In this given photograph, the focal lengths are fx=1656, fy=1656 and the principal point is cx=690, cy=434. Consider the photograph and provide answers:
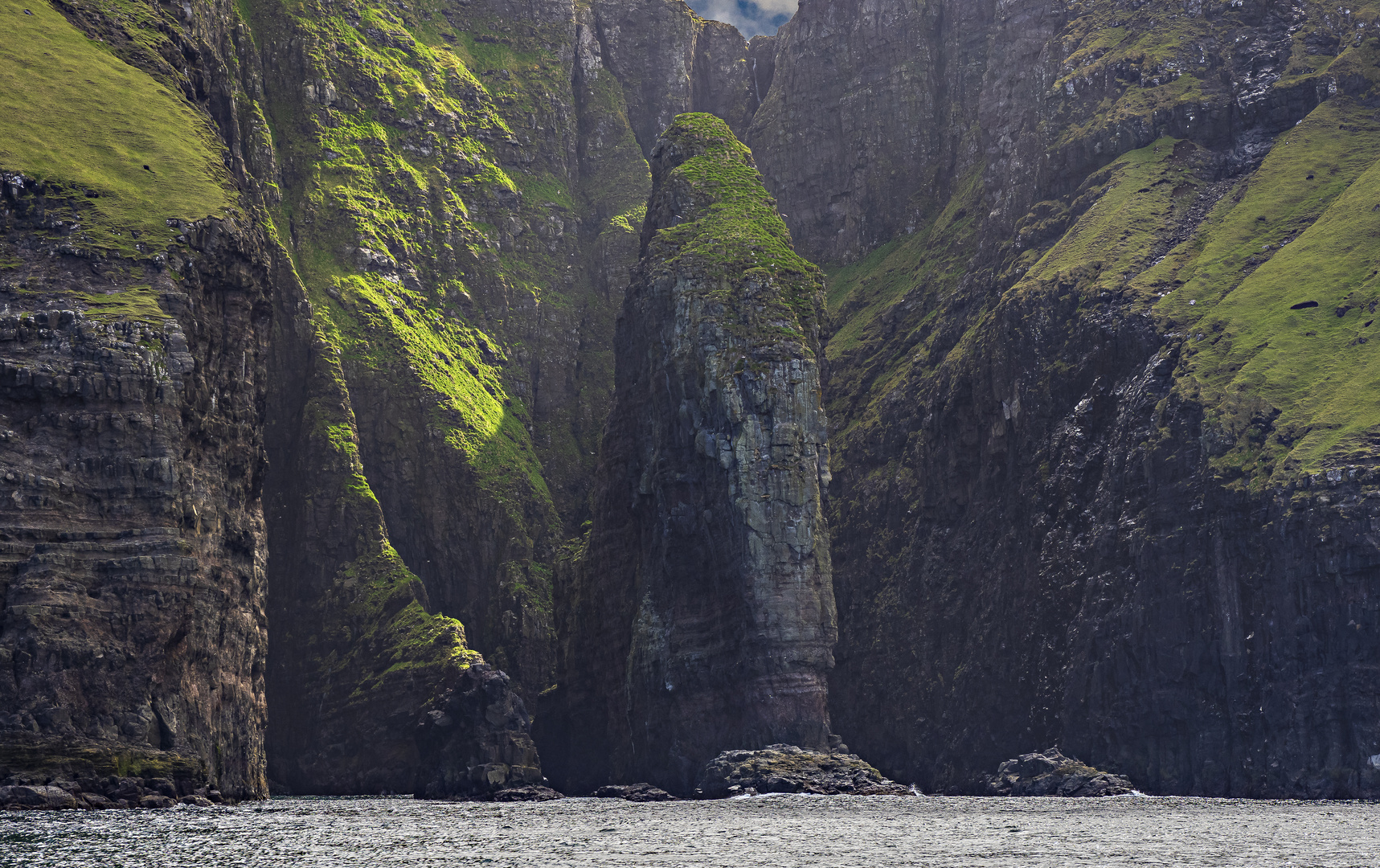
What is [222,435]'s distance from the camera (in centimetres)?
15412

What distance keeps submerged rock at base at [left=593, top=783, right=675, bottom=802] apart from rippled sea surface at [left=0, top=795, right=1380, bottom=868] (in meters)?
18.8

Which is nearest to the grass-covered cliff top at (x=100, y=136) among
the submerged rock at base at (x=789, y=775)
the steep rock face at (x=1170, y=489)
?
the submerged rock at base at (x=789, y=775)

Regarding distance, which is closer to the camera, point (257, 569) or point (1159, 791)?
point (1159, 791)

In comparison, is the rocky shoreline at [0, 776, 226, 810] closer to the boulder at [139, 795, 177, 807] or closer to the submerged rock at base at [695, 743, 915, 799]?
the boulder at [139, 795, 177, 807]

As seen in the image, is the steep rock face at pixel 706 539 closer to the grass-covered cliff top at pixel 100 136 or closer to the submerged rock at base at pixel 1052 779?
the submerged rock at base at pixel 1052 779

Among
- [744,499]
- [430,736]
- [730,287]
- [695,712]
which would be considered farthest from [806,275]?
[430,736]

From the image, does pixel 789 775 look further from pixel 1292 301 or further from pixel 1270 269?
pixel 1270 269

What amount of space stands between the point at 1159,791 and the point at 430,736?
243ft

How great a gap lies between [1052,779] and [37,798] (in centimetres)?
8721

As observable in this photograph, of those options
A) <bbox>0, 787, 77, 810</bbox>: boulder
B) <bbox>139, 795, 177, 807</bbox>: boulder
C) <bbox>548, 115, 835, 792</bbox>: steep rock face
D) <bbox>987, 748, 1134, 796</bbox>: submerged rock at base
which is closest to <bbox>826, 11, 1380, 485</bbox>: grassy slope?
<bbox>987, 748, 1134, 796</bbox>: submerged rock at base

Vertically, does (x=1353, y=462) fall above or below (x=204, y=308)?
below

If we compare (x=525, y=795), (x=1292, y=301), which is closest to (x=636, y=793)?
(x=525, y=795)

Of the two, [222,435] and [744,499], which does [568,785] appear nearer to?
[744,499]

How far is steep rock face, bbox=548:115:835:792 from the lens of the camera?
166875 millimetres
